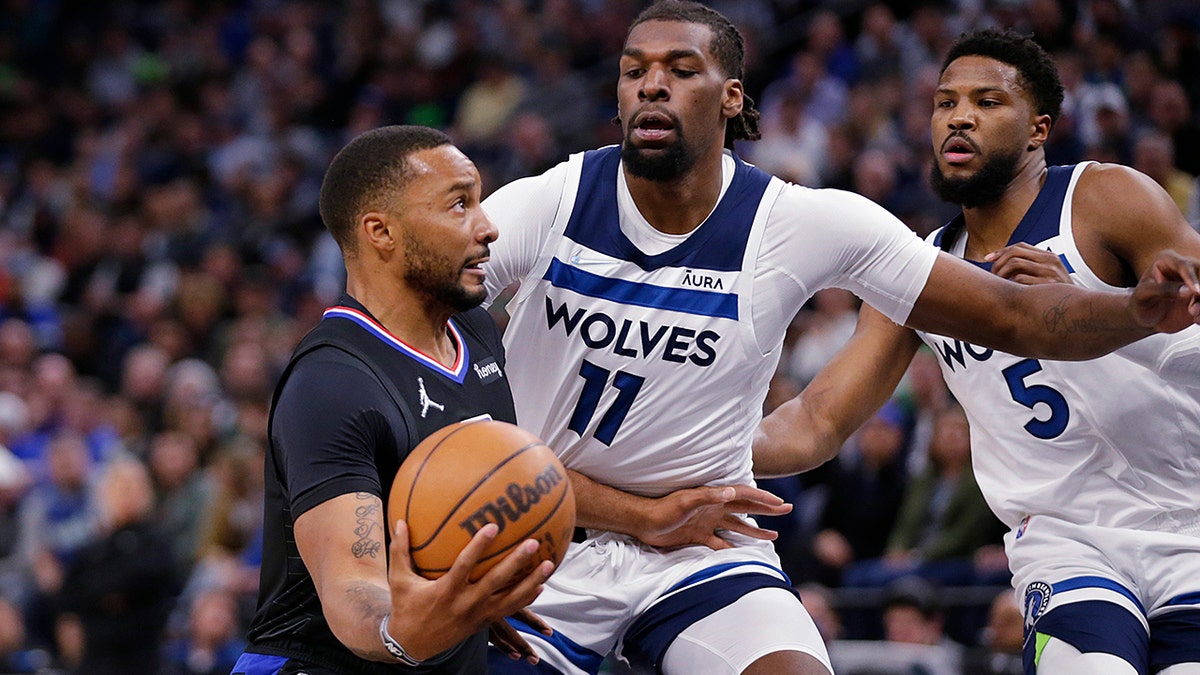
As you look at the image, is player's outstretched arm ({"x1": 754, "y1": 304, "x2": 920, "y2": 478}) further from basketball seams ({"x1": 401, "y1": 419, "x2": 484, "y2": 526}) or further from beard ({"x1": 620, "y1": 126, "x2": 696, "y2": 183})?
basketball seams ({"x1": 401, "y1": 419, "x2": 484, "y2": 526})

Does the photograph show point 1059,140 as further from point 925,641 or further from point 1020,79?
point 1020,79

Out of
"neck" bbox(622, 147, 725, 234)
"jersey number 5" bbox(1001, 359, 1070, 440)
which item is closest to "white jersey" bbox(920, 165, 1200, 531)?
"jersey number 5" bbox(1001, 359, 1070, 440)

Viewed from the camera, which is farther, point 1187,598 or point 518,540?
point 1187,598

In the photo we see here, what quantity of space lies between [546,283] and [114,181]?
1268cm

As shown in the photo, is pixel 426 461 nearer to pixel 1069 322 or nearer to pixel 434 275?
pixel 434 275

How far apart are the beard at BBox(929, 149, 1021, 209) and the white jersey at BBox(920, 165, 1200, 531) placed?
18 centimetres

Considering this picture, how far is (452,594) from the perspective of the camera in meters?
3.09

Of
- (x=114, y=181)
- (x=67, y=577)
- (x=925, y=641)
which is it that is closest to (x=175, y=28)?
(x=114, y=181)

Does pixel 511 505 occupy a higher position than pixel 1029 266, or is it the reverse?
pixel 1029 266

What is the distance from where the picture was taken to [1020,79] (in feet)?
15.9

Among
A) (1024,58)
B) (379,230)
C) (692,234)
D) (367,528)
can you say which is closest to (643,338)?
(692,234)

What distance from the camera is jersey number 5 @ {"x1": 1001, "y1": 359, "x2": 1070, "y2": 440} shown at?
4523 mm

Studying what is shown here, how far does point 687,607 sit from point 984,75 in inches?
78.7

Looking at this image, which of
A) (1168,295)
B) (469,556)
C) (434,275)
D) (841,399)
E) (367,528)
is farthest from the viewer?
(841,399)
